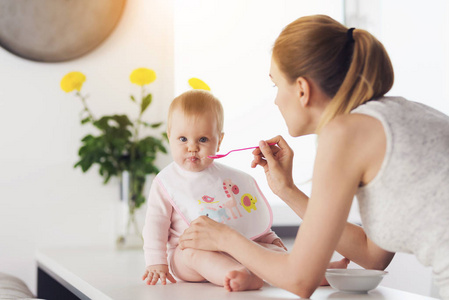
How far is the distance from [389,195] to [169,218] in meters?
0.61

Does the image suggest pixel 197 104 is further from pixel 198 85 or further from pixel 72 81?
pixel 72 81

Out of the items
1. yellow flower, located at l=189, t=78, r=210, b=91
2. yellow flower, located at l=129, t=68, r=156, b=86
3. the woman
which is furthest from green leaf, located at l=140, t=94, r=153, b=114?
the woman

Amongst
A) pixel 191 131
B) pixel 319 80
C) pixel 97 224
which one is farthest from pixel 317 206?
pixel 97 224

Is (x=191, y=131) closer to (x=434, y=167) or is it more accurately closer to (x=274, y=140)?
(x=274, y=140)

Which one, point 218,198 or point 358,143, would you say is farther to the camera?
point 218,198

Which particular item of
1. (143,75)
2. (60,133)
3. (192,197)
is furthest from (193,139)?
(60,133)

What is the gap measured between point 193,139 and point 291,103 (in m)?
0.34

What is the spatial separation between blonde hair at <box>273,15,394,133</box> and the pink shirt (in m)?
0.48

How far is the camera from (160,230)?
1.45 meters

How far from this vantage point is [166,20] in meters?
2.79

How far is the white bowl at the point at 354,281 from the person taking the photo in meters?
1.25

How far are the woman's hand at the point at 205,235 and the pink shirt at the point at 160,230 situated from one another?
0.09 meters

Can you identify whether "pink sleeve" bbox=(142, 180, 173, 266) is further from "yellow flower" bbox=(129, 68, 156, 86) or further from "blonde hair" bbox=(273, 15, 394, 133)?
"yellow flower" bbox=(129, 68, 156, 86)

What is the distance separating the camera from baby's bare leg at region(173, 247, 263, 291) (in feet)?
4.12
